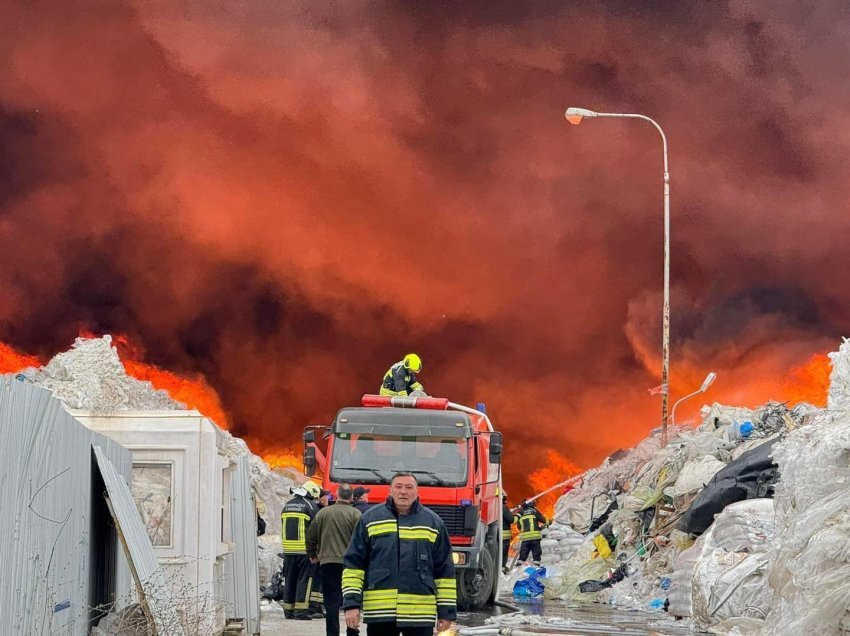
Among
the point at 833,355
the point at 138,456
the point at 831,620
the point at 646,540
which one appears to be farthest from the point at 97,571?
the point at 646,540

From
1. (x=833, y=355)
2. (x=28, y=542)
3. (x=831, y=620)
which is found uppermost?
(x=833, y=355)

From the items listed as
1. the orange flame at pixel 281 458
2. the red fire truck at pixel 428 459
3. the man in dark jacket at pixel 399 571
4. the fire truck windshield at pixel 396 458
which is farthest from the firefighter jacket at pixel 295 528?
the orange flame at pixel 281 458

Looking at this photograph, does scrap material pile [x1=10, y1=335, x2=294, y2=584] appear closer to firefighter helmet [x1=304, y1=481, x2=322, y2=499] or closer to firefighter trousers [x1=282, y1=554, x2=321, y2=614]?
firefighter helmet [x1=304, y1=481, x2=322, y2=499]

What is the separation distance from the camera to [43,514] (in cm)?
745

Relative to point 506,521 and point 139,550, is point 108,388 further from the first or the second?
point 139,550

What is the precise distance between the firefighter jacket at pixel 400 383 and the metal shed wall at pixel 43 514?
9.87 metres

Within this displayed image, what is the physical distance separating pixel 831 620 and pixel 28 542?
4975 mm

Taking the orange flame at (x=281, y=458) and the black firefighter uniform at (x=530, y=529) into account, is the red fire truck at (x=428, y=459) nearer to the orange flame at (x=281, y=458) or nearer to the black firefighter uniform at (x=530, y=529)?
the black firefighter uniform at (x=530, y=529)

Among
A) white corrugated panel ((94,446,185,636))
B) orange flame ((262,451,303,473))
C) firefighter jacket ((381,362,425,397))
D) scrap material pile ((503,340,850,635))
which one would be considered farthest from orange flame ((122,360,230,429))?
white corrugated panel ((94,446,185,636))

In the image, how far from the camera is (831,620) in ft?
26.3

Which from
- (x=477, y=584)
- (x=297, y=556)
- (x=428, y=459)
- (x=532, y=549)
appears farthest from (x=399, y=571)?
(x=532, y=549)

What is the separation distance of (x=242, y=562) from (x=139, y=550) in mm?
4357

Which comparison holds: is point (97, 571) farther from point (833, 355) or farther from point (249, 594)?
point (833, 355)

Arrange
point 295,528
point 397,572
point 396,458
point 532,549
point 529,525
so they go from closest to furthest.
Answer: point 397,572, point 295,528, point 396,458, point 529,525, point 532,549
